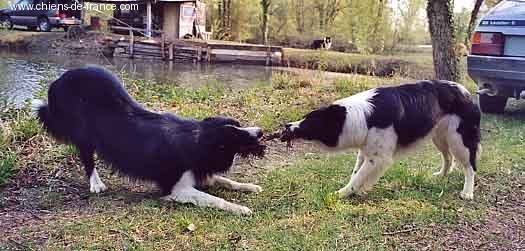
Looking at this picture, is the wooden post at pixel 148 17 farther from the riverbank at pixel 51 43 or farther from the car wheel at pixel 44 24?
the car wheel at pixel 44 24

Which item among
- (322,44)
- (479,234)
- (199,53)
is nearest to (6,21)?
(199,53)

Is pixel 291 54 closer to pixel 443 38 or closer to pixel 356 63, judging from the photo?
pixel 356 63

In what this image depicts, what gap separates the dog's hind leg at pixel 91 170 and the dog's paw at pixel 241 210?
114cm

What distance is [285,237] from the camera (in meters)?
3.02

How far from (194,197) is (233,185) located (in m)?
0.47

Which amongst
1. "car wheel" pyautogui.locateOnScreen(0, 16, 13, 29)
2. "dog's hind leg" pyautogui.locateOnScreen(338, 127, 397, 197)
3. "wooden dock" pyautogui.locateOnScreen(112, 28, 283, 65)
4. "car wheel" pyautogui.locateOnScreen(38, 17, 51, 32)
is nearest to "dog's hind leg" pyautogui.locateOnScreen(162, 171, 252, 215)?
"dog's hind leg" pyautogui.locateOnScreen(338, 127, 397, 197)

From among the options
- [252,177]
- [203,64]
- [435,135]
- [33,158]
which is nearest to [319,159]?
[252,177]

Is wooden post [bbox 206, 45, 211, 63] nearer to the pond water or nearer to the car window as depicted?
the pond water

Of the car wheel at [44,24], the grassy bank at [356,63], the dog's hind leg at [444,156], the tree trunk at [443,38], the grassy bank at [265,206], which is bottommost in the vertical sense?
the grassy bank at [265,206]

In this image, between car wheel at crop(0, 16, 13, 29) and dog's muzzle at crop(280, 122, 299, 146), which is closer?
dog's muzzle at crop(280, 122, 299, 146)

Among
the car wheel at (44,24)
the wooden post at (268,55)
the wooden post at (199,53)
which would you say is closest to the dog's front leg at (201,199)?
the wooden post at (268,55)

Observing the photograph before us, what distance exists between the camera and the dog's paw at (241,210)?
3.44 metres

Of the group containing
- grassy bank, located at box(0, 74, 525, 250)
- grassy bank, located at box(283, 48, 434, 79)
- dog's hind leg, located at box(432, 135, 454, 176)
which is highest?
grassy bank, located at box(283, 48, 434, 79)

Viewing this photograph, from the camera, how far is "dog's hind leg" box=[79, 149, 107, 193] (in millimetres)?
3938
